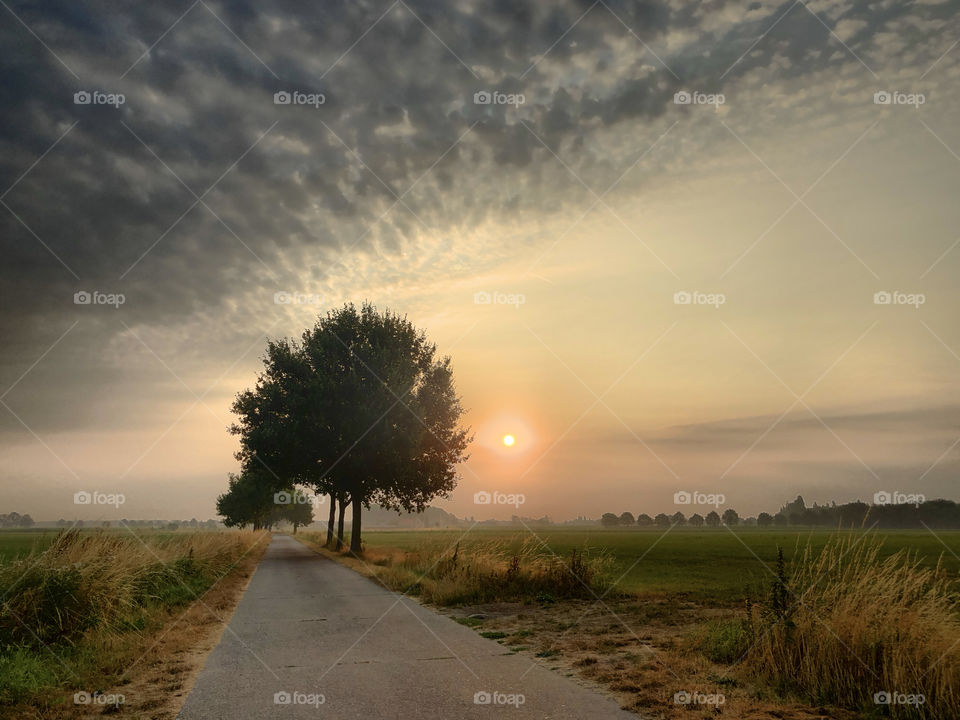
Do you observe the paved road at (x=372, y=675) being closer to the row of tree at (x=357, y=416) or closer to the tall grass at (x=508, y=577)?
the tall grass at (x=508, y=577)

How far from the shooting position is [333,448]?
36.9m

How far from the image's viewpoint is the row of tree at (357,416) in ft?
117

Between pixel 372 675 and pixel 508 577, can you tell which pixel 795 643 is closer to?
pixel 372 675

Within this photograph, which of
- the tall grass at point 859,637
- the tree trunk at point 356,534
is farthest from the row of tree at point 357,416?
the tall grass at point 859,637

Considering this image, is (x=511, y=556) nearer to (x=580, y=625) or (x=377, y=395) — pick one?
(x=580, y=625)

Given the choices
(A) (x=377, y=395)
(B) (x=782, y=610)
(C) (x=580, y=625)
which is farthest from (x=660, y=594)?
(A) (x=377, y=395)

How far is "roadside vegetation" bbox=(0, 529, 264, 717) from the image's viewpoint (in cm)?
764

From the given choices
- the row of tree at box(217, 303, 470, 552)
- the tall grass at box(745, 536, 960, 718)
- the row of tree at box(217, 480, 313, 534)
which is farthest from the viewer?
the row of tree at box(217, 480, 313, 534)

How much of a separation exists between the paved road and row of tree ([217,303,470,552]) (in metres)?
22.1

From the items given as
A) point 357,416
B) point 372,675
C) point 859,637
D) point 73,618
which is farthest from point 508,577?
point 357,416

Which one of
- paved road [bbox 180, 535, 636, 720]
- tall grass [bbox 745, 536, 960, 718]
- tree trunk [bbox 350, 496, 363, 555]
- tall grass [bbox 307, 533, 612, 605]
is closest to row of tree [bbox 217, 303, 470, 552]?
tree trunk [bbox 350, 496, 363, 555]

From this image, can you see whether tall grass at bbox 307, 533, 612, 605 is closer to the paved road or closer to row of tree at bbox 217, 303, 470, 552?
the paved road

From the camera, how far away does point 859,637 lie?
7598 mm

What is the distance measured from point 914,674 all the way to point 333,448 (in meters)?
32.7
